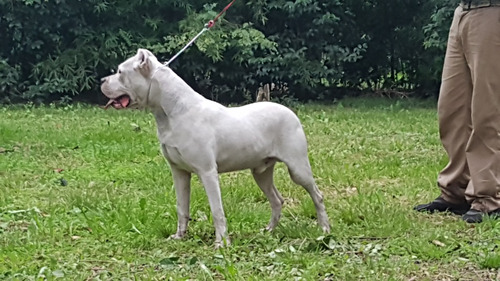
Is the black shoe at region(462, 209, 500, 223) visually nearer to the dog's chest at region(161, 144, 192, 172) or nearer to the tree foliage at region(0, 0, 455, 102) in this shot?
the dog's chest at region(161, 144, 192, 172)

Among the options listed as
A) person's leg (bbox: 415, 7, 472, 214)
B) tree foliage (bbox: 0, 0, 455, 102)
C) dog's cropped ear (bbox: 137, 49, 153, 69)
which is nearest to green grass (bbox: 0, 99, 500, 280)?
person's leg (bbox: 415, 7, 472, 214)

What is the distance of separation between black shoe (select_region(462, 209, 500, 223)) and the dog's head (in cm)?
234

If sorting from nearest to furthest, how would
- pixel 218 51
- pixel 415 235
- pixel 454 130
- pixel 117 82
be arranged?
pixel 117 82 < pixel 415 235 < pixel 454 130 < pixel 218 51

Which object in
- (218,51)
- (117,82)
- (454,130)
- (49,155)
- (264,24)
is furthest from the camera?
(264,24)

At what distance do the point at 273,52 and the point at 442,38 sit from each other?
10.2ft

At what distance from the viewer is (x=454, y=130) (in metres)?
5.55

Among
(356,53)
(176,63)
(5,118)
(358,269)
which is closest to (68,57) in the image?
(176,63)

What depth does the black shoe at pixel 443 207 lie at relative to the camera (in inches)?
219

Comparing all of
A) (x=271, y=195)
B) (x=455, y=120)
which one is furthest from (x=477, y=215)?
(x=271, y=195)

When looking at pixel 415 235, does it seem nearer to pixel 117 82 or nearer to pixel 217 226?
pixel 217 226

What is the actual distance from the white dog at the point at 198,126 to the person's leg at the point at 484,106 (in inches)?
58.1

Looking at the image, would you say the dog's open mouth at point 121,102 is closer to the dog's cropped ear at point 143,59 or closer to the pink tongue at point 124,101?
the pink tongue at point 124,101

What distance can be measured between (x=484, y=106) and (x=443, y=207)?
82 cm

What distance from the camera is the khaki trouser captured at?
16.9 feet
